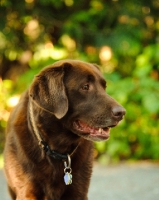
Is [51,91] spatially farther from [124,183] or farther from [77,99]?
[124,183]

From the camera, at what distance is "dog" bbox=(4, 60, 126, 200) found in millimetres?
3433

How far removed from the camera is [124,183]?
20.9 ft

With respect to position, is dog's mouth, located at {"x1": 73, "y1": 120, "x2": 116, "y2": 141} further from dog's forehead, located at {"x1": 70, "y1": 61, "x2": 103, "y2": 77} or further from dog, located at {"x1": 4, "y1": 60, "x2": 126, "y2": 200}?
dog's forehead, located at {"x1": 70, "y1": 61, "x2": 103, "y2": 77}

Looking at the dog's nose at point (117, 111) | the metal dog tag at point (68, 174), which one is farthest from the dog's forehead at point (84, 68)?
the metal dog tag at point (68, 174)

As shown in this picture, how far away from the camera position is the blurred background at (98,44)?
8039 mm

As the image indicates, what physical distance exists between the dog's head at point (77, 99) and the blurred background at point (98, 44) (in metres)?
4.31

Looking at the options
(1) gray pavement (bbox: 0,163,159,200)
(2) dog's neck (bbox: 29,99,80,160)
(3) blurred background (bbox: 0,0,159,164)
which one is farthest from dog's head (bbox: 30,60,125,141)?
(3) blurred background (bbox: 0,0,159,164)

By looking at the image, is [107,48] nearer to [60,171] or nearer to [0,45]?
[0,45]

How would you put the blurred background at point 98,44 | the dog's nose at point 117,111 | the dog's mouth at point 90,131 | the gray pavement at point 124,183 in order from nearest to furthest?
the dog's nose at point 117,111
the dog's mouth at point 90,131
the gray pavement at point 124,183
the blurred background at point 98,44

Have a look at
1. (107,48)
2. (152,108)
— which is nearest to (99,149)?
(152,108)

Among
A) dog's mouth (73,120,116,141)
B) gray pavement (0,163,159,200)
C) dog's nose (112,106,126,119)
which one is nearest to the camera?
dog's nose (112,106,126,119)

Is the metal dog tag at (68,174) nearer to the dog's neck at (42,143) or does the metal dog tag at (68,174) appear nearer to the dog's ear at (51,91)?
the dog's neck at (42,143)

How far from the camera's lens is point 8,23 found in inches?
342

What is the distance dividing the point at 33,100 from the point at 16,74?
633 centimetres
